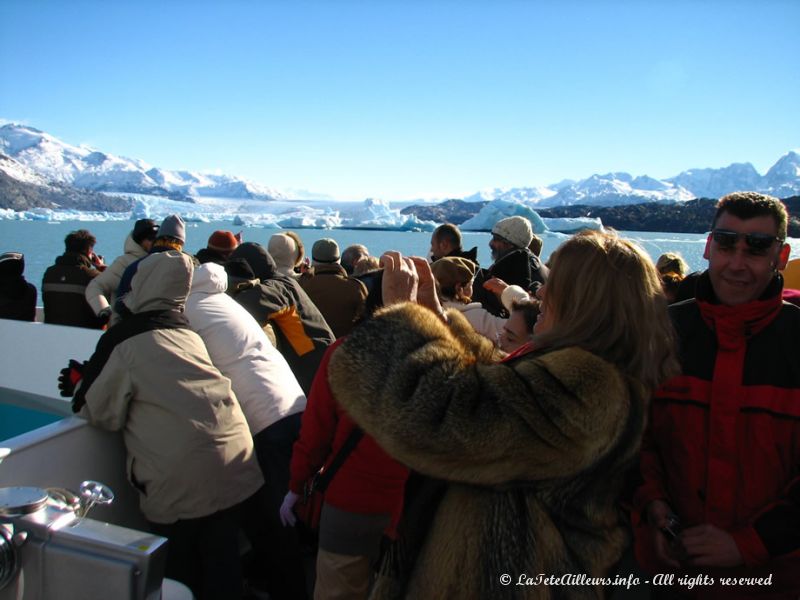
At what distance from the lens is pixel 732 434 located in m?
1.40

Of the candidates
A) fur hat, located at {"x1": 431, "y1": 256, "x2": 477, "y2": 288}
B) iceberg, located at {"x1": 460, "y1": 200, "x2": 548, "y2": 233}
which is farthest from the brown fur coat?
iceberg, located at {"x1": 460, "y1": 200, "x2": 548, "y2": 233}

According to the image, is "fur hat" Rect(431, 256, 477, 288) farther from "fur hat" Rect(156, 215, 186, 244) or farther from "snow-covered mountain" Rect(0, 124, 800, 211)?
"snow-covered mountain" Rect(0, 124, 800, 211)

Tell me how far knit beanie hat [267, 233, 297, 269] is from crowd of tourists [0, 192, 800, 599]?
135cm

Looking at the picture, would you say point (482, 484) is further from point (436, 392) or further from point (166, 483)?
point (166, 483)

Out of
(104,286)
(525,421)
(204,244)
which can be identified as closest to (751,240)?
(525,421)

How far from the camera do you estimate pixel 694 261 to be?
54.9 ft

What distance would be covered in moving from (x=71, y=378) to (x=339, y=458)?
43.4 inches

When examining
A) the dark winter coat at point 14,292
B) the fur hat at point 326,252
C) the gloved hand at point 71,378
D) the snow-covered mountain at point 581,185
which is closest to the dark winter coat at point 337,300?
the fur hat at point 326,252

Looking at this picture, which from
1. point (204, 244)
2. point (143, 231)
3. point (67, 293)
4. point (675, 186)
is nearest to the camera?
point (143, 231)

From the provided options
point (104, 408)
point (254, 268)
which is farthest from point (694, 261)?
point (104, 408)

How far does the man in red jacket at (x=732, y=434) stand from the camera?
4.40 ft

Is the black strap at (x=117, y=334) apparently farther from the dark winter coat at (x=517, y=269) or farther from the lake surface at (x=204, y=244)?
the lake surface at (x=204, y=244)

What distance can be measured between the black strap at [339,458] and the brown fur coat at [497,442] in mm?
405

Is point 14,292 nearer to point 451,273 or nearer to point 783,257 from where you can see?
point 451,273
